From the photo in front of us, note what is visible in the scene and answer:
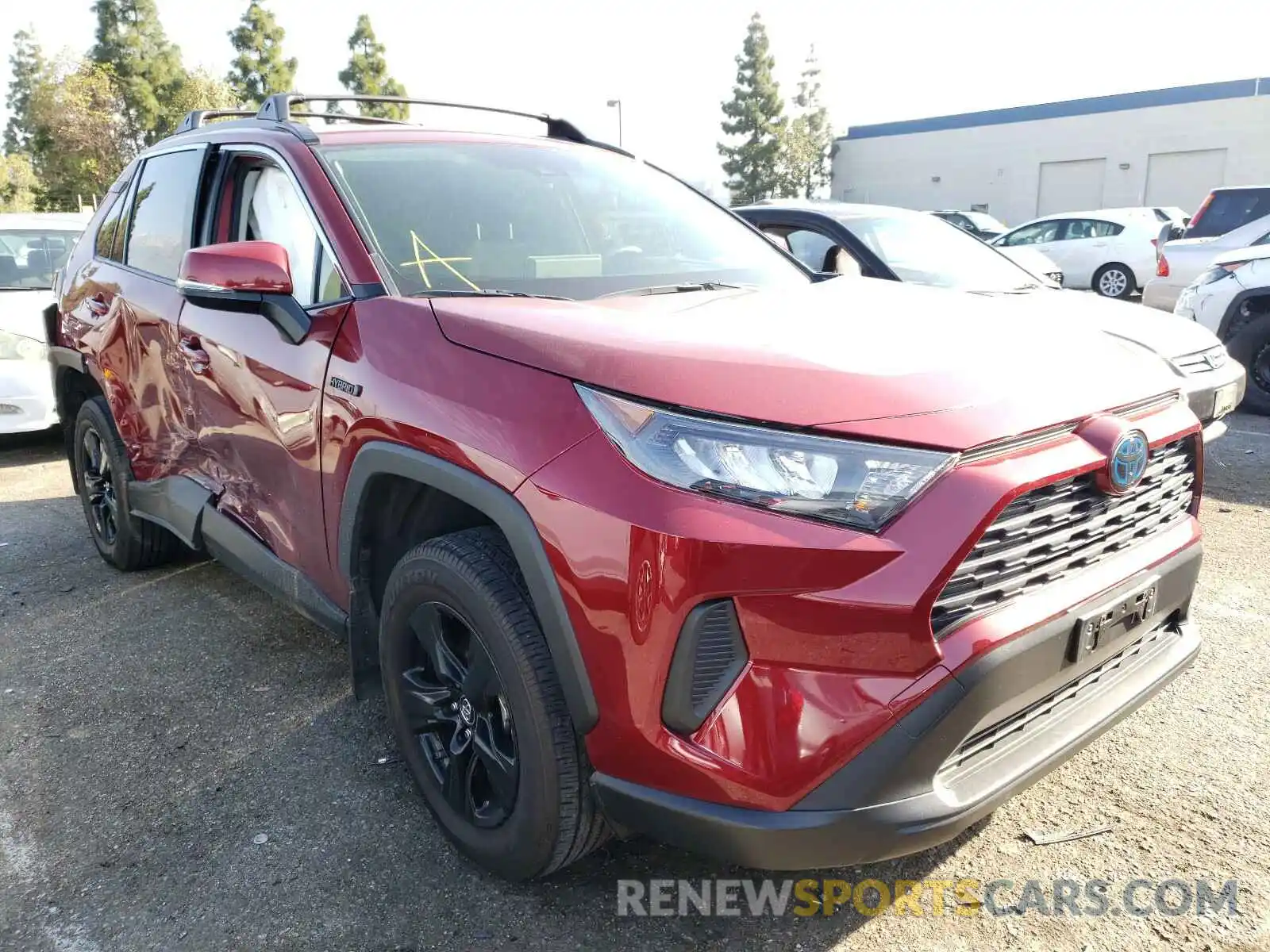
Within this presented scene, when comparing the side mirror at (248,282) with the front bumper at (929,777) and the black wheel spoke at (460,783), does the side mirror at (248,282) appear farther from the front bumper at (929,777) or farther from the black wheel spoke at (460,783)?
the front bumper at (929,777)

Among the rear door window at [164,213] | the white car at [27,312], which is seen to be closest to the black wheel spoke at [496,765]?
the rear door window at [164,213]

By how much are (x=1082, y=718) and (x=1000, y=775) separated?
30 cm

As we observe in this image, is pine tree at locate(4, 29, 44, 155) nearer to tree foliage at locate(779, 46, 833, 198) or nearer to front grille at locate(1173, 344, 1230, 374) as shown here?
tree foliage at locate(779, 46, 833, 198)

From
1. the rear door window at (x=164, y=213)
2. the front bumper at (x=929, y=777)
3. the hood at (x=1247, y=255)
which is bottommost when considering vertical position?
the front bumper at (x=929, y=777)

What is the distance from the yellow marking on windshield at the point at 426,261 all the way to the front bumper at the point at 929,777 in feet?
4.32

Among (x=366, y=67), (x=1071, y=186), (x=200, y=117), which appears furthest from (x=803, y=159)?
(x=200, y=117)

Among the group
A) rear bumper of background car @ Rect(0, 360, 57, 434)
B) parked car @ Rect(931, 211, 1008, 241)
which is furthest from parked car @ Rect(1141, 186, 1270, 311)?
parked car @ Rect(931, 211, 1008, 241)

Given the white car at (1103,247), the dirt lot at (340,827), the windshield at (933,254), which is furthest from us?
the white car at (1103,247)

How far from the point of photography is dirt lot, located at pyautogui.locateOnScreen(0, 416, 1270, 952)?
6.79ft

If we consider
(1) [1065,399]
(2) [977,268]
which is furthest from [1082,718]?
(2) [977,268]

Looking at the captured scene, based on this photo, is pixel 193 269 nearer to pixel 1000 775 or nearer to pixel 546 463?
pixel 546 463

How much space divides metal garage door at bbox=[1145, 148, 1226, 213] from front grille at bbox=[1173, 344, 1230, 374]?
3332cm

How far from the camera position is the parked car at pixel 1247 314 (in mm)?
6914

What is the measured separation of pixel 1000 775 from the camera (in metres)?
1.80
